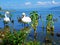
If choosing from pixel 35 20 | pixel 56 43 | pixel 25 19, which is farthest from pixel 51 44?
pixel 25 19

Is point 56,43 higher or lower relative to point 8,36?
lower

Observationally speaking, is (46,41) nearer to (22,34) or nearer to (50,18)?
(50,18)

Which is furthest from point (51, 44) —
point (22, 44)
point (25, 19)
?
point (22, 44)

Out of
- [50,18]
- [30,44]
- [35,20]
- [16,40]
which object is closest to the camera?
[16,40]

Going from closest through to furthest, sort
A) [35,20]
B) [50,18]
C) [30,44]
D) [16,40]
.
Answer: [16,40]
[30,44]
[35,20]
[50,18]

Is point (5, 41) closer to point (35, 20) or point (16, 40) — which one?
point (16, 40)

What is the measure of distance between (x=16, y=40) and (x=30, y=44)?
1.37 metres

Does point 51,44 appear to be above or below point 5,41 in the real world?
below

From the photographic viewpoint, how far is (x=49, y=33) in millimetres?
36531

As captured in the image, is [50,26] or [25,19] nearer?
[25,19]

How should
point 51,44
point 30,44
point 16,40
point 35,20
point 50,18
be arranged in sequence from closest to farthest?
point 16,40 → point 30,44 → point 51,44 → point 35,20 → point 50,18

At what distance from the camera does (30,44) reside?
55.7ft

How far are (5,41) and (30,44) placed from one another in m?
1.73

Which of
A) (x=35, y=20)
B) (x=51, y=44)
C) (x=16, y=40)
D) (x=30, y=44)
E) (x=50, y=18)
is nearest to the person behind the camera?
(x=16, y=40)
